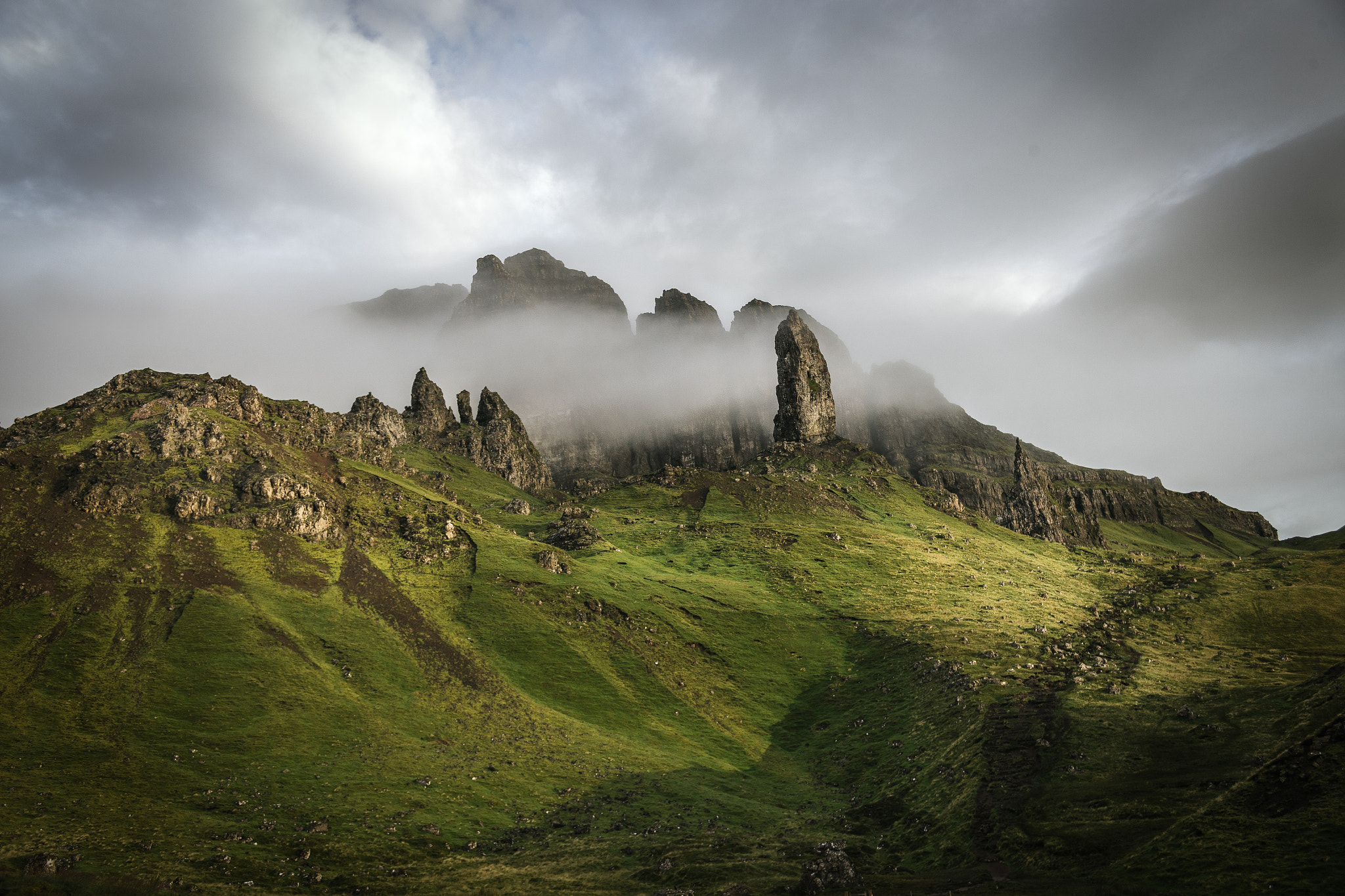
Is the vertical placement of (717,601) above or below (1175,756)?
above

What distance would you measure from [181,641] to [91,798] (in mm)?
35245

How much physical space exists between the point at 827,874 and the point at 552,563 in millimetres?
98798

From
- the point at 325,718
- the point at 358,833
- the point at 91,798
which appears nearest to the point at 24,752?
the point at 91,798

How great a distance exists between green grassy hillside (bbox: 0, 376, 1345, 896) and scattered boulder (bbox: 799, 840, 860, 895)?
129 inches

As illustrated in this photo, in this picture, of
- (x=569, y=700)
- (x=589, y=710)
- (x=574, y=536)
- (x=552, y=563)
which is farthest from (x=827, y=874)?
(x=574, y=536)

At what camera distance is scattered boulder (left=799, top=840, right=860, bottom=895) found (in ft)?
166

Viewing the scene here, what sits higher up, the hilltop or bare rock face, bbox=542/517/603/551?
bare rock face, bbox=542/517/603/551

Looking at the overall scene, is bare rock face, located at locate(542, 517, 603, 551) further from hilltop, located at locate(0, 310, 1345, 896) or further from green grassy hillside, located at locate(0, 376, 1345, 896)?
green grassy hillside, located at locate(0, 376, 1345, 896)

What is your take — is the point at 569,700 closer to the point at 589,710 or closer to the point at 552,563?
the point at 589,710

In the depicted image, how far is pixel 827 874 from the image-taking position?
51.7 m

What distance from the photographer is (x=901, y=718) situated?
95875mm

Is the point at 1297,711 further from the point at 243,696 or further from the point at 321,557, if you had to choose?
the point at 321,557

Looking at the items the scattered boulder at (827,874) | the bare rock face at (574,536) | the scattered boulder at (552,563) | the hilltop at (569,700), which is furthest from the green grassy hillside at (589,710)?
the bare rock face at (574,536)

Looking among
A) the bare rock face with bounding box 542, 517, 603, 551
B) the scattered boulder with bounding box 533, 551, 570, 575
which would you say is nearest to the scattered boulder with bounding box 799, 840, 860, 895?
the scattered boulder with bounding box 533, 551, 570, 575
